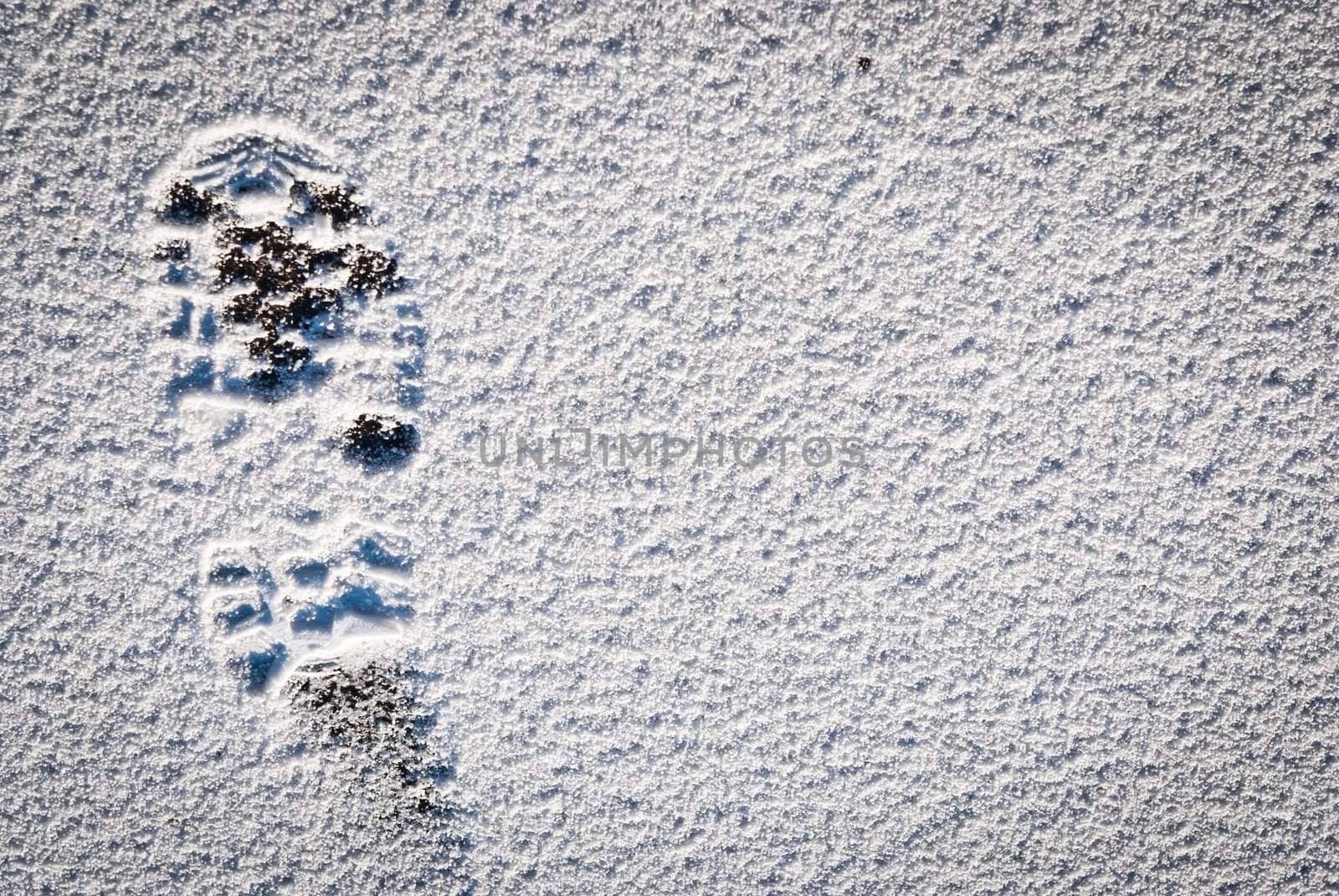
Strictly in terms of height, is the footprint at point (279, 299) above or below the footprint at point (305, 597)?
above

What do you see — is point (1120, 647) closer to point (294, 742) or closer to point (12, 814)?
point (294, 742)

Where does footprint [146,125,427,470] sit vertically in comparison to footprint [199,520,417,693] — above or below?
above

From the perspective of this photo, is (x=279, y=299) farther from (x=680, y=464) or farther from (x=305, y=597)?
(x=680, y=464)

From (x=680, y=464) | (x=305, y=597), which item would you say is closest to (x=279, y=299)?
(x=305, y=597)

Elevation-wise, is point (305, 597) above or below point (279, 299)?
below
